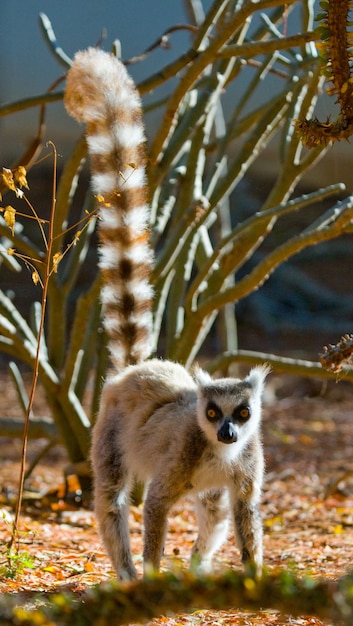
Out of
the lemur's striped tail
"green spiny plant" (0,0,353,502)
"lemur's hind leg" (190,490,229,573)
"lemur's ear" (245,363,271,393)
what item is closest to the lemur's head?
"lemur's ear" (245,363,271,393)

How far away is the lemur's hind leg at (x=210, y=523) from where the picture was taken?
10.8 ft

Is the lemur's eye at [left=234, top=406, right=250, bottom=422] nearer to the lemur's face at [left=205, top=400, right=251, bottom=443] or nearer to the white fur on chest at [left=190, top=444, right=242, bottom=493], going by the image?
the lemur's face at [left=205, top=400, right=251, bottom=443]

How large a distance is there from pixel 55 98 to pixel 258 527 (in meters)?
2.35

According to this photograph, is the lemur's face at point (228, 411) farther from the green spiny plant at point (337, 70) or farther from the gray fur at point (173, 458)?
the green spiny plant at point (337, 70)

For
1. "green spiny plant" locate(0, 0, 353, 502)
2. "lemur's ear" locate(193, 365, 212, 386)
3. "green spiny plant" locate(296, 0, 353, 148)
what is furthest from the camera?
"green spiny plant" locate(0, 0, 353, 502)

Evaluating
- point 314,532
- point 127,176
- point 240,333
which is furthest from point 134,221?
point 240,333

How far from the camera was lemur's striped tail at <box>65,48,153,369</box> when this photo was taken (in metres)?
3.32

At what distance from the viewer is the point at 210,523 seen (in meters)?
3.32

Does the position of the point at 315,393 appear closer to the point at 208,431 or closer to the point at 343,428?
the point at 343,428

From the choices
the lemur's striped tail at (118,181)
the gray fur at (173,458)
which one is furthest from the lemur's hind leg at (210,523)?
the lemur's striped tail at (118,181)

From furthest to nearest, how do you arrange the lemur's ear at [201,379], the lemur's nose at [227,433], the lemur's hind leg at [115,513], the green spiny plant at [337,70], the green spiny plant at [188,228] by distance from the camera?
1. the green spiny plant at [188,228]
2. the lemur's ear at [201,379]
3. the lemur's hind leg at [115,513]
4. the lemur's nose at [227,433]
5. the green spiny plant at [337,70]

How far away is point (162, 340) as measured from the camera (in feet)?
33.7

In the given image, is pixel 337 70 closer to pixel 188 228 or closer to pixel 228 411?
pixel 228 411

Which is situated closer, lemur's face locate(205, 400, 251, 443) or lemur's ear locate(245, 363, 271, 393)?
lemur's face locate(205, 400, 251, 443)
